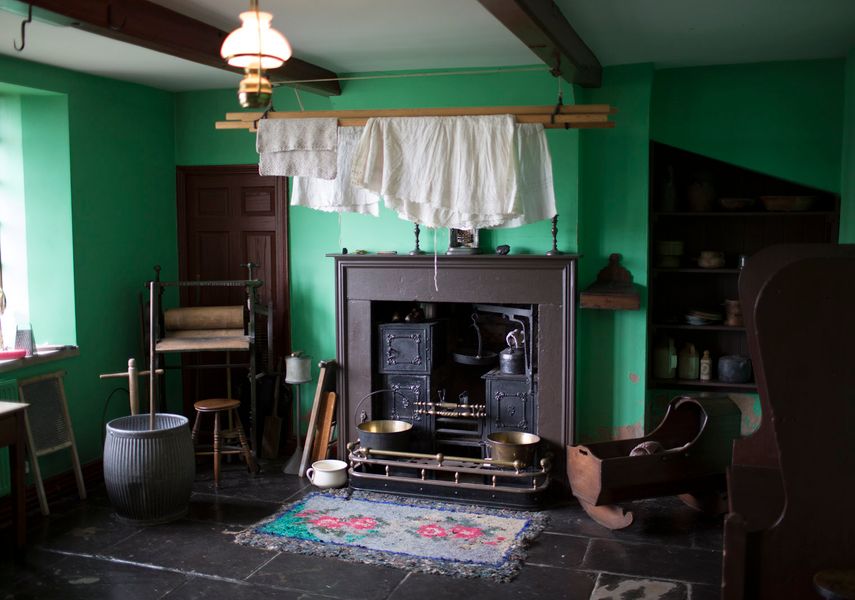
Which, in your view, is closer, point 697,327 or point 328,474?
point 328,474

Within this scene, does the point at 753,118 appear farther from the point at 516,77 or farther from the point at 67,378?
the point at 67,378

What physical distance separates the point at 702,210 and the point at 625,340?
1.12 meters

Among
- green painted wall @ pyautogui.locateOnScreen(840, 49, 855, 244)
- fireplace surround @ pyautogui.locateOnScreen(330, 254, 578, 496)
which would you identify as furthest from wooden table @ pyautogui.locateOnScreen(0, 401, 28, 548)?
green painted wall @ pyautogui.locateOnScreen(840, 49, 855, 244)

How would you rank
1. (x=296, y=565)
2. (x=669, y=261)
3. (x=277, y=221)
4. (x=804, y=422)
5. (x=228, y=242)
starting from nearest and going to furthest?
(x=804, y=422) < (x=296, y=565) < (x=669, y=261) < (x=277, y=221) < (x=228, y=242)

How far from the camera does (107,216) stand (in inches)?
217

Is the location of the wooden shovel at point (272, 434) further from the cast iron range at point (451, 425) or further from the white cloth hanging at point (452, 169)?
the white cloth hanging at point (452, 169)

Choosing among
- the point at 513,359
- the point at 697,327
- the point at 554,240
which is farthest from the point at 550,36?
the point at 697,327

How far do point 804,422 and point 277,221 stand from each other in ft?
14.5

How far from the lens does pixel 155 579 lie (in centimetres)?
388

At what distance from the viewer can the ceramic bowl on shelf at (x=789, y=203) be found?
5305 mm

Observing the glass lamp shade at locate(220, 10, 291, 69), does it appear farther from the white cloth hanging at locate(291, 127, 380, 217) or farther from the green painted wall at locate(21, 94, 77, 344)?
the green painted wall at locate(21, 94, 77, 344)

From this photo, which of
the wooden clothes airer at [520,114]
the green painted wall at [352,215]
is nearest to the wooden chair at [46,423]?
the green painted wall at [352,215]

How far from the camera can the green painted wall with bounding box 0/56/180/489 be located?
17.1 ft

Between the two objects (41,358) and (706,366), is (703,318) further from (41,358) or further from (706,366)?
(41,358)
